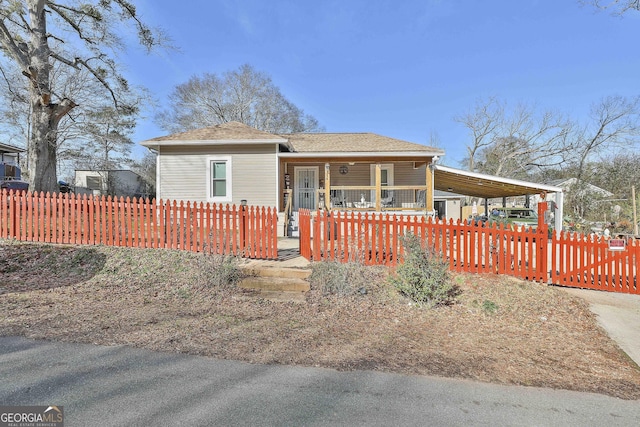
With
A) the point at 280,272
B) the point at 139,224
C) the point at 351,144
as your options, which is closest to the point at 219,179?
the point at 139,224

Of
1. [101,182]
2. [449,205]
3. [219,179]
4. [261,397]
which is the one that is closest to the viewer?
[261,397]

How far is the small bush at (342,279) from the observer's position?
5.36 m

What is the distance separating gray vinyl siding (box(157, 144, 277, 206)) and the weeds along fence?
4.90 m

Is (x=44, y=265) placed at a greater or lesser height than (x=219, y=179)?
lesser

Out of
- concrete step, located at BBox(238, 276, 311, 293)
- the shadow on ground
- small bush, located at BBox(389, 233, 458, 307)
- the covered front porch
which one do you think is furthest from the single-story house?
small bush, located at BBox(389, 233, 458, 307)

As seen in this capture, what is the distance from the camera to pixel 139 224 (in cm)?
757

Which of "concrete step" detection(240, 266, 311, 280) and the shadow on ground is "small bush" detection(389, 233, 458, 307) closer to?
"concrete step" detection(240, 266, 311, 280)

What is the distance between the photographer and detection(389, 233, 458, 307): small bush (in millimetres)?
5020

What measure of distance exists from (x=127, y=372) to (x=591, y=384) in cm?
433

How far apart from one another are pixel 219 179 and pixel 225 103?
26009mm

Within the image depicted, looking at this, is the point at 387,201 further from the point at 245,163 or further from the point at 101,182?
the point at 101,182

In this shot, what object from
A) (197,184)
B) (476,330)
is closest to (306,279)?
(476,330)

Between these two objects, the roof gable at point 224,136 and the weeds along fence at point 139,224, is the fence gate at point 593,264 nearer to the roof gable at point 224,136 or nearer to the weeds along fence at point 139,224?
the weeds along fence at point 139,224

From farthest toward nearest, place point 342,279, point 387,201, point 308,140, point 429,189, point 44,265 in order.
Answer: point 308,140, point 387,201, point 429,189, point 44,265, point 342,279
